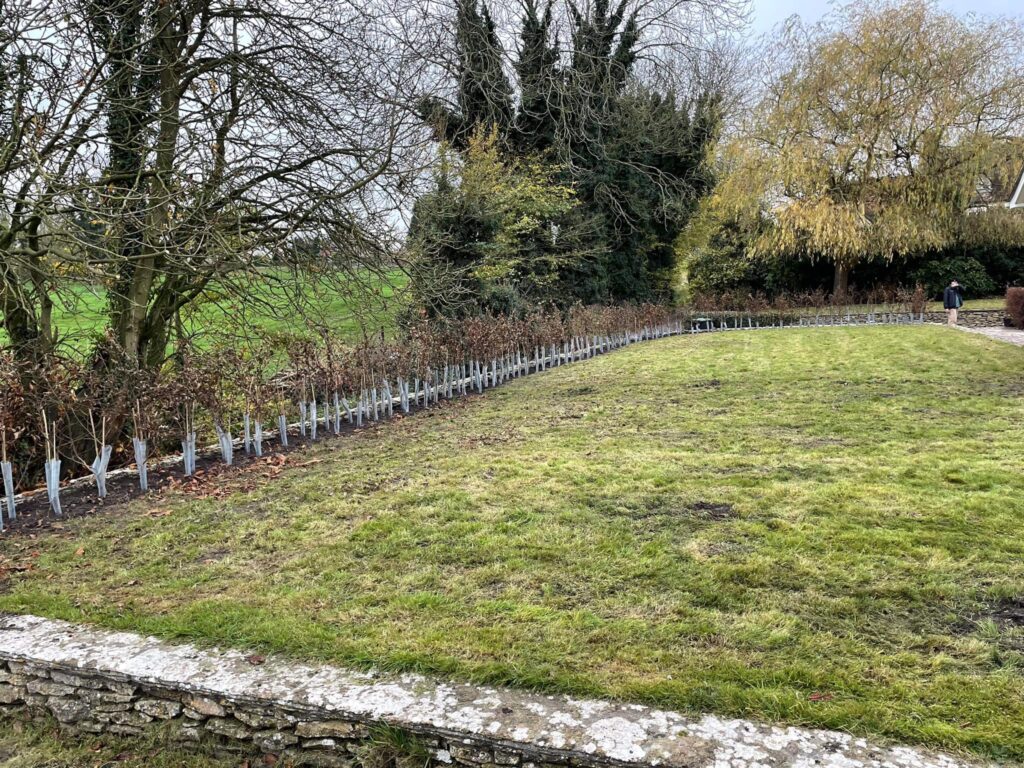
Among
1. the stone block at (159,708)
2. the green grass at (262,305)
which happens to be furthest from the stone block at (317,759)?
the green grass at (262,305)

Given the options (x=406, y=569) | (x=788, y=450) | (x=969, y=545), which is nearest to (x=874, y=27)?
(x=788, y=450)

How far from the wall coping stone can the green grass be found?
14.6ft

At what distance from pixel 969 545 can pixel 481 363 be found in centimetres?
805

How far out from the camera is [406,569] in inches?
132

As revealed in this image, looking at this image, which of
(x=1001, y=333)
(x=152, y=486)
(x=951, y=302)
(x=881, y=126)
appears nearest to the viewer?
(x=152, y=486)

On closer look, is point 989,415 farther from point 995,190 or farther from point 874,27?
point 995,190

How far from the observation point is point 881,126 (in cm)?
2075

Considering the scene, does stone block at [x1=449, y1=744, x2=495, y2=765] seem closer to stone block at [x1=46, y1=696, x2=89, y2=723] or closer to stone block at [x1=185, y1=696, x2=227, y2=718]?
stone block at [x1=185, y1=696, x2=227, y2=718]

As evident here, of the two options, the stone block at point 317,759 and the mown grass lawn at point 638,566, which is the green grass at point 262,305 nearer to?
the mown grass lawn at point 638,566

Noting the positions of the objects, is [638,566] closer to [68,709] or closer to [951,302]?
[68,709]

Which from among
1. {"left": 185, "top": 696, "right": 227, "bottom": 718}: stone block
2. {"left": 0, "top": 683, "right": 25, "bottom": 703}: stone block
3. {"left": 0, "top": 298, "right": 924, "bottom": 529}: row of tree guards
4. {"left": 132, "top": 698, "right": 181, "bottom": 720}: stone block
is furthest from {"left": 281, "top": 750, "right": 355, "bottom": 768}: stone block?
{"left": 0, "top": 298, "right": 924, "bottom": 529}: row of tree guards

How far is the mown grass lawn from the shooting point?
2.29 meters

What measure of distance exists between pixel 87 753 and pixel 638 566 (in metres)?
2.42

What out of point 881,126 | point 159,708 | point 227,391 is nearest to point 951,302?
point 881,126
